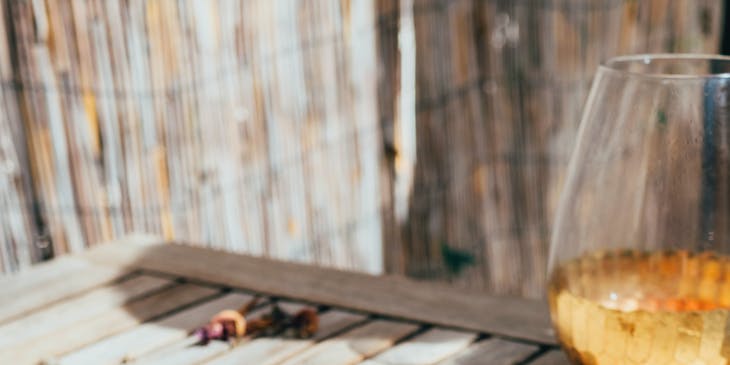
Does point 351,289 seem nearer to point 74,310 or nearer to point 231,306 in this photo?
point 231,306

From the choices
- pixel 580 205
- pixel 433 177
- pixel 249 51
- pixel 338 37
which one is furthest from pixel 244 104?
pixel 580 205

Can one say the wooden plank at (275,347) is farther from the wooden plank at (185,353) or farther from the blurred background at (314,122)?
the blurred background at (314,122)

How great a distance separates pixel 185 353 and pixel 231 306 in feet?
0.37

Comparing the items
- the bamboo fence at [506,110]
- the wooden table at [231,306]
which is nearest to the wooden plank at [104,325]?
the wooden table at [231,306]

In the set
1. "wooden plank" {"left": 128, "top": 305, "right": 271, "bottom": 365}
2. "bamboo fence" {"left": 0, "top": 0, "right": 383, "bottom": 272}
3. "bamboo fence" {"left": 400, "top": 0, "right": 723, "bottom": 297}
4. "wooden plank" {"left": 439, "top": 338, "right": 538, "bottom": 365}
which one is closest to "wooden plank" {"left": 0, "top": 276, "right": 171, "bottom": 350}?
"wooden plank" {"left": 128, "top": 305, "right": 271, "bottom": 365}

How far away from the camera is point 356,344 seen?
875mm

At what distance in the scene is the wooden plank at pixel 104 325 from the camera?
0.87 m

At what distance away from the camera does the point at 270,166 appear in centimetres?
195

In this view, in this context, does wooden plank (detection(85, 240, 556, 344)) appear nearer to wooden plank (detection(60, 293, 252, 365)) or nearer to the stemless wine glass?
wooden plank (detection(60, 293, 252, 365))

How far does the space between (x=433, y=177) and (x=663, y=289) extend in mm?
1686

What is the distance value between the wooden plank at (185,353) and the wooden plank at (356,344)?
7 cm

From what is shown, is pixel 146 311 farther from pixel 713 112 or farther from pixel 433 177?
pixel 433 177

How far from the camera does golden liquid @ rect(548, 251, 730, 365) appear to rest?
2.16 feet

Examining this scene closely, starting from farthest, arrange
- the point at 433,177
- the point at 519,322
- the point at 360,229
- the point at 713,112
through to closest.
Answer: the point at 433,177 → the point at 360,229 → the point at 519,322 → the point at 713,112
